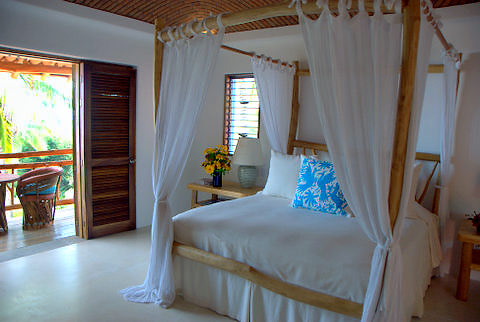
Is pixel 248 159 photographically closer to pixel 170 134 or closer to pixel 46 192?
pixel 170 134

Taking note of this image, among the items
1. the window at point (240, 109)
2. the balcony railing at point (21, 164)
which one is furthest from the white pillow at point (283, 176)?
the balcony railing at point (21, 164)

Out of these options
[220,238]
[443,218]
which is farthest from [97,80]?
[443,218]

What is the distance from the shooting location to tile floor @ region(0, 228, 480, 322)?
2.65 metres

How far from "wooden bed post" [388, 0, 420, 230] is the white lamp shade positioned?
2308 mm

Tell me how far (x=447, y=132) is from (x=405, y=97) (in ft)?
5.38

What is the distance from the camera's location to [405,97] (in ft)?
6.28

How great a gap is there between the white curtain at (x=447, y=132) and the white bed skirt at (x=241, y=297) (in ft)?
2.02

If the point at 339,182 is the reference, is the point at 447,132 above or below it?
above

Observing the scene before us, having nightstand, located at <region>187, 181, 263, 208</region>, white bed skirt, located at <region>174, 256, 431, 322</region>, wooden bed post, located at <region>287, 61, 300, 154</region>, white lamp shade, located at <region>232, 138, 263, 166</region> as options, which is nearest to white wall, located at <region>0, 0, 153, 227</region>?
nightstand, located at <region>187, 181, 263, 208</region>

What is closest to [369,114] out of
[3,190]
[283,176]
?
[283,176]

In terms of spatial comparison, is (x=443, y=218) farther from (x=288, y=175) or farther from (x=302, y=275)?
(x=302, y=275)

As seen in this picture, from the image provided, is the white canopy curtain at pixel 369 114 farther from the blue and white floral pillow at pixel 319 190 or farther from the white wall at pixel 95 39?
the white wall at pixel 95 39

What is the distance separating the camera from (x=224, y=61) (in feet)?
15.8

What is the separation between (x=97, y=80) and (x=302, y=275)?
10.5 ft
